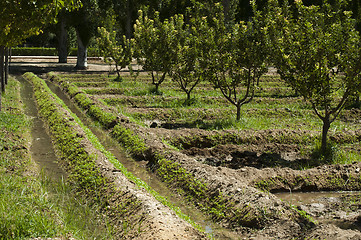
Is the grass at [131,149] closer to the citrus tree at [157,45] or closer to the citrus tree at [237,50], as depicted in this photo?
the citrus tree at [237,50]

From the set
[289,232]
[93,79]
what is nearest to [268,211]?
[289,232]

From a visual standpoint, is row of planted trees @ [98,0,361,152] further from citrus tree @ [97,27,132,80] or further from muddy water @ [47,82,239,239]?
citrus tree @ [97,27,132,80]

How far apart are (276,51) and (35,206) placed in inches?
337

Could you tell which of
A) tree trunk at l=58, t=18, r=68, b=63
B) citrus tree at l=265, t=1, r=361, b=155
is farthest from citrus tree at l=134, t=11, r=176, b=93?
tree trunk at l=58, t=18, r=68, b=63

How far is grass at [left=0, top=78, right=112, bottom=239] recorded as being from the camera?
632 cm

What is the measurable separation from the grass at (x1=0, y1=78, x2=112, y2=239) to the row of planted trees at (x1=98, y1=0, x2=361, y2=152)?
6.82m

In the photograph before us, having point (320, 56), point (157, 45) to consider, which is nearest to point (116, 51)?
point (157, 45)

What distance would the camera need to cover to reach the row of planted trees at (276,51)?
12516mm

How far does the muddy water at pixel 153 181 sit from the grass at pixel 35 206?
63.2 inches

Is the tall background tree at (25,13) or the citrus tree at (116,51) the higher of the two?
the tall background tree at (25,13)

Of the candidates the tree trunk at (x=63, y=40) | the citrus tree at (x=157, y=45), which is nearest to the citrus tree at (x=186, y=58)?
the citrus tree at (x=157, y=45)

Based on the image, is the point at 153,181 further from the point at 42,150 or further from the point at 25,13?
the point at 25,13

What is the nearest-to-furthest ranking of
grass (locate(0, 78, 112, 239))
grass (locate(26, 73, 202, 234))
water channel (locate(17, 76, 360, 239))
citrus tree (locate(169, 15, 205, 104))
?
grass (locate(0, 78, 112, 239)), water channel (locate(17, 76, 360, 239)), grass (locate(26, 73, 202, 234)), citrus tree (locate(169, 15, 205, 104))

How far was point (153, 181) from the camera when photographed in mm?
10672
